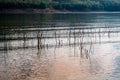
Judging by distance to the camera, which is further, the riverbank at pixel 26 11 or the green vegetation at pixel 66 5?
the green vegetation at pixel 66 5

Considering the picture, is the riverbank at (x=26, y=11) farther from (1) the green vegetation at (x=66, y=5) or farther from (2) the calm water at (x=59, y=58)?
(2) the calm water at (x=59, y=58)

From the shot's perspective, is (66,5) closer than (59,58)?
No

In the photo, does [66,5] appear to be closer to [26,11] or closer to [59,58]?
[26,11]

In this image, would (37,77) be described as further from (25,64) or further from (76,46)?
(76,46)

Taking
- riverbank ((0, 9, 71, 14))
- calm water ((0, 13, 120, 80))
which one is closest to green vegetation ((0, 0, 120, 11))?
riverbank ((0, 9, 71, 14))

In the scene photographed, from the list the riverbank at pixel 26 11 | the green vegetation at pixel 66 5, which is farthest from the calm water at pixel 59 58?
the green vegetation at pixel 66 5

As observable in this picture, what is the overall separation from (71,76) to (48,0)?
95.6 meters

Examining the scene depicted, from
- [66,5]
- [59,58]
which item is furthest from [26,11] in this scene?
[59,58]

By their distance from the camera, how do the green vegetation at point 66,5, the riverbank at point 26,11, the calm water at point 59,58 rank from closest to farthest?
1. the calm water at point 59,58
2. the riverbank at point 26,11
3. the green vegetation at point 66,5

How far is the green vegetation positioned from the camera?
99.1 meters

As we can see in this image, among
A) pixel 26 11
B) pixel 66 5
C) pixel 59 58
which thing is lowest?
pixel 26 11

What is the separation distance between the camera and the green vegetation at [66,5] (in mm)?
99062

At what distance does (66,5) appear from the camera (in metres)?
114

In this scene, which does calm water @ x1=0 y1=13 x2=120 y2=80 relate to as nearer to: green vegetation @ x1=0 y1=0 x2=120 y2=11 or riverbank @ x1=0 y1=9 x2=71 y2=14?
riverbank @ x1=0 y1=9 x2=71 y2=14
